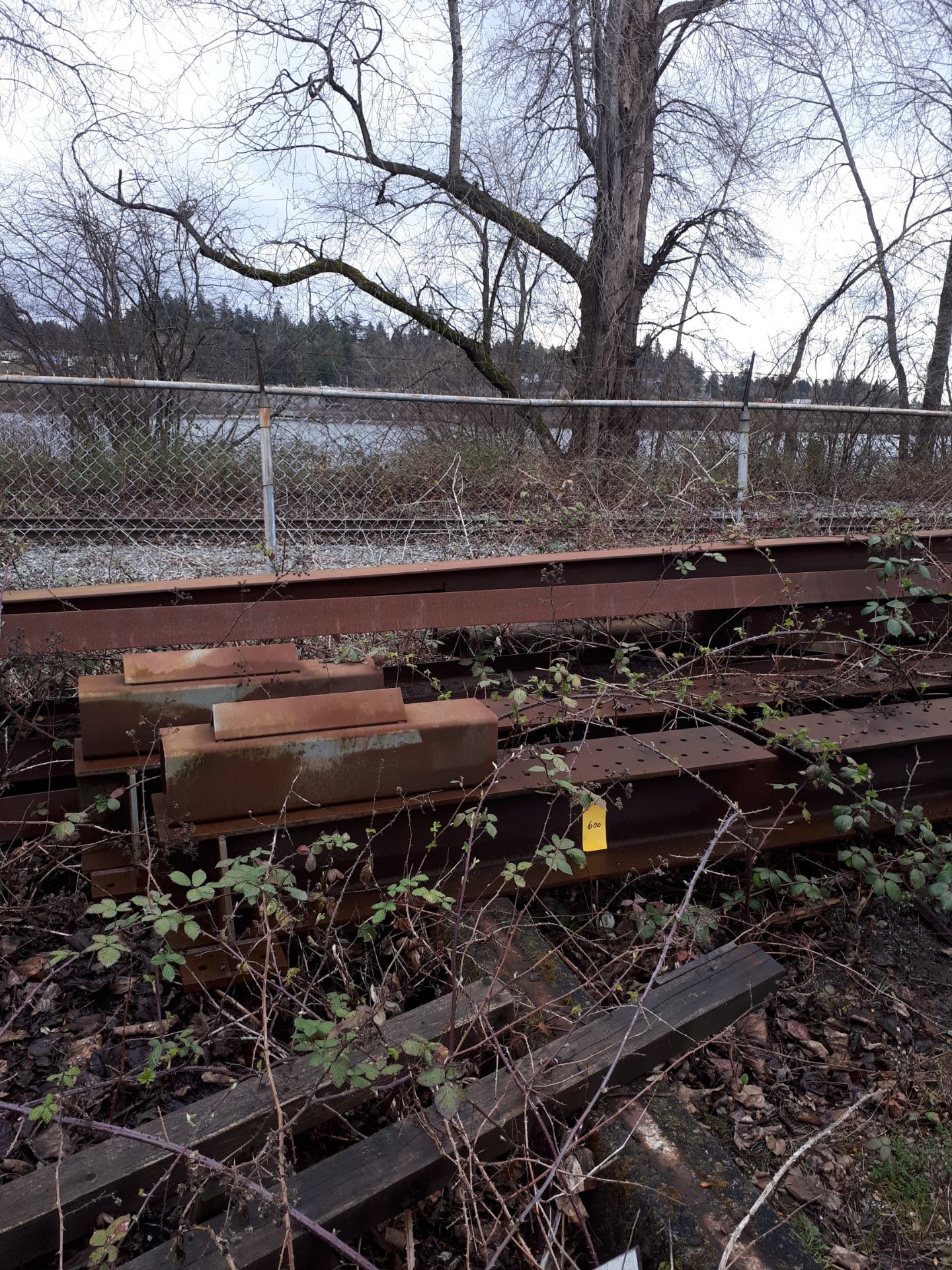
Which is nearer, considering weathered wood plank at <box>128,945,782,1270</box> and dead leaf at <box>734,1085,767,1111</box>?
weathered wood plank at <box>128,945,782,1270</box>

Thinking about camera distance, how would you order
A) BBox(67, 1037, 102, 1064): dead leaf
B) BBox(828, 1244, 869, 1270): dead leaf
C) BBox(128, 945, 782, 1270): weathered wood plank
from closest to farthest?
BBox(128, 945, 782, 1270): weathered wood plank → BBox(828, 1244, 869, 1270): dead leaf → BBox(67, 1037, 102, 1064): dead leaf

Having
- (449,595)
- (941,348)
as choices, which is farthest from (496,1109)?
(941,348)

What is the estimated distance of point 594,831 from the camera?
2920mm

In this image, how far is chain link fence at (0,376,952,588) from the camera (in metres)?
7.19

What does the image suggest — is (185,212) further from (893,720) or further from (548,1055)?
(548,1055)

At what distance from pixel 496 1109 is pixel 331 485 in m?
6.64

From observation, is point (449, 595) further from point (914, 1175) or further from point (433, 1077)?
Answer: point (914, 1175)

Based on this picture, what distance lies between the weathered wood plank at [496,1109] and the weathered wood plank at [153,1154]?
0.14 m

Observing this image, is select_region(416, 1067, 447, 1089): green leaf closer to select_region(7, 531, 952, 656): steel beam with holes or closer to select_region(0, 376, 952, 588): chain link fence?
select_region(7, 531, 952, 656): steel beam with holes

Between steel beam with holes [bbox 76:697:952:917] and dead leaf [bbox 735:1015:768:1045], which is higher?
steel beam with holes [bbox 76:697:952:917]

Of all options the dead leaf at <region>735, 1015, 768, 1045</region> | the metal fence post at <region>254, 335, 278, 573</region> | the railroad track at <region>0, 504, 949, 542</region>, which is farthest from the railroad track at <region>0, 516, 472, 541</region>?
the dead leaf at <region>735, 1015, 768, 1045</region>

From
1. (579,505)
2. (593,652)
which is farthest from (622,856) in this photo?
(579,505)

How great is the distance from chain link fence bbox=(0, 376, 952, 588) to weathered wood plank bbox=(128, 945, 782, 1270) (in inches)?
164

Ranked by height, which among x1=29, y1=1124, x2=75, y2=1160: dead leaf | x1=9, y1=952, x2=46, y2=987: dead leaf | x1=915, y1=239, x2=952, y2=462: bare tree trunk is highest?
x1=915, y1=239, x2=952, y2=462: bare tree trunk
